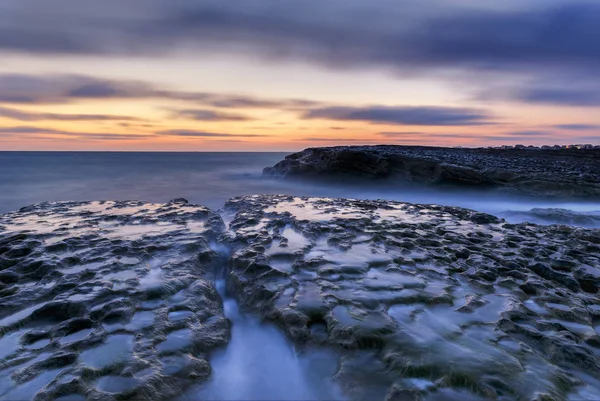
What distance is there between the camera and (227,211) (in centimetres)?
776

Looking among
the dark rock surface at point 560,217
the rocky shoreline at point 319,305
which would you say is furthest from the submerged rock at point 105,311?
the dark rock surface at point 560,217

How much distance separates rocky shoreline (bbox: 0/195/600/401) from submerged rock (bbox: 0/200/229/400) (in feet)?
0.04

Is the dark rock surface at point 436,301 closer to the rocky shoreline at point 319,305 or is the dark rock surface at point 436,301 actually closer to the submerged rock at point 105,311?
the rocky shoreline at point 319,305

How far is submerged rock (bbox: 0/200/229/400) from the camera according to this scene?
2.17 metres

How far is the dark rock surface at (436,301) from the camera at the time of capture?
221 cm

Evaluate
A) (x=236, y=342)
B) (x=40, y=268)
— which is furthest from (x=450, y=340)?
(x=40, y=268)

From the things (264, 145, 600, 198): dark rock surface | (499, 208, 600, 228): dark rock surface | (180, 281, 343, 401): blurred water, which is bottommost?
→ (180, 281, 343, 401): blurred water

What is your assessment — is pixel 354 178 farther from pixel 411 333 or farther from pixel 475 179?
pixel 411 333

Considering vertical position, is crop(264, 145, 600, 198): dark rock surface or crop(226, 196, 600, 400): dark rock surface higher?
crop(264, 145, 600, 198): dark rock surface

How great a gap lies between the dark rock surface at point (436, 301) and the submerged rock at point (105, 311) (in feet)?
1.90

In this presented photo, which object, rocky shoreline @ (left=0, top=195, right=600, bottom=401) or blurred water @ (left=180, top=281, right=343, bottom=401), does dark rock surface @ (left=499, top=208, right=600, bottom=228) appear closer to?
rocky shoreline @ (left=0, top=195, right=600, bottom=401)

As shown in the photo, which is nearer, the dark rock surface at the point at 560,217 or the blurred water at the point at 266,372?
the blurred water at the point at 266,372

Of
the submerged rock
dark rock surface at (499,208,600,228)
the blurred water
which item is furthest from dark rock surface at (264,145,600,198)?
the blurred water

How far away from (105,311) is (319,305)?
69.1 inches
